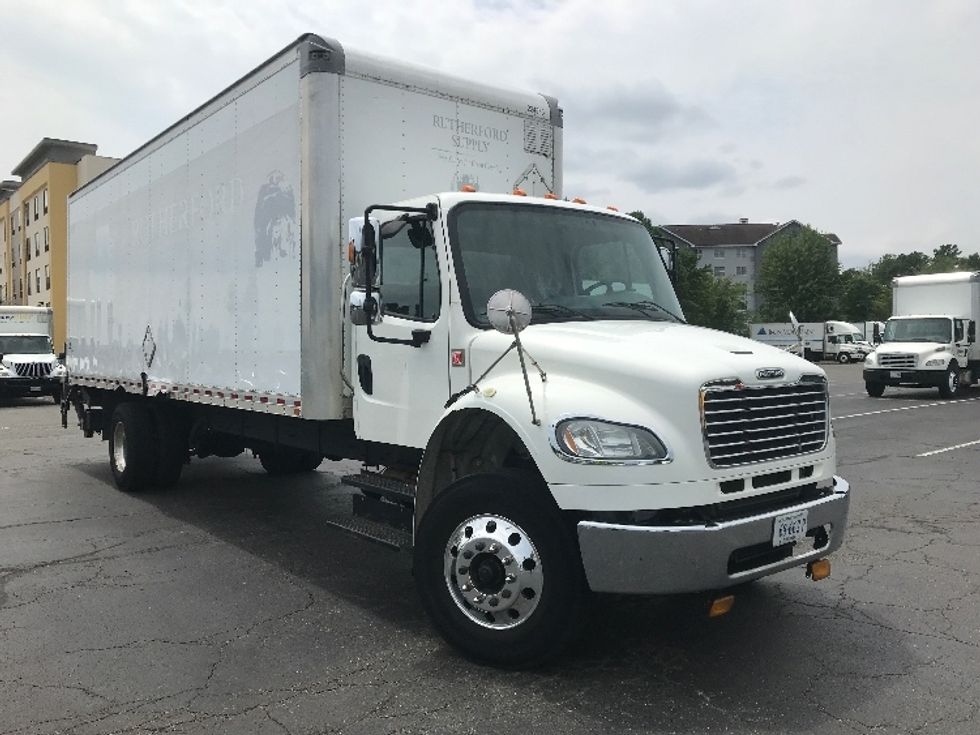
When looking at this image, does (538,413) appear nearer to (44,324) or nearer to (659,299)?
(659,299)

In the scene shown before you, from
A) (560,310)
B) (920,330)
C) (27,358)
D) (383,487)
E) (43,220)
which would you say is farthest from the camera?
(43,220)

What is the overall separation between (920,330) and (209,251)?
71.5 ft

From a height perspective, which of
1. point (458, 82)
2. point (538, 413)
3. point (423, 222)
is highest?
point (458, 82)

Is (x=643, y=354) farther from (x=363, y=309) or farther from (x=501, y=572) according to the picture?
(x=363, y=309)

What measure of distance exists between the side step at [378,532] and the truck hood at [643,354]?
1.11 metres

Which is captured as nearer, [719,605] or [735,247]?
[719,605]

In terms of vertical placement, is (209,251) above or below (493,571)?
above

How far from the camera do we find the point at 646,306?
17.0 ft

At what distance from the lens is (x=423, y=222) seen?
4.89 meters

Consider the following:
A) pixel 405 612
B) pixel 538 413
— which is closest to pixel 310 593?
pixel 405 612

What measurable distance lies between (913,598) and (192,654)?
4.33m

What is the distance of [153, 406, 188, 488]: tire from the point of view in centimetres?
880

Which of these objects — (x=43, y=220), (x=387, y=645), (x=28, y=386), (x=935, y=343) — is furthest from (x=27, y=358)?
(x=43, y=220)

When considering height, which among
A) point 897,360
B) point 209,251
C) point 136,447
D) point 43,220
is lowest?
point 136,447
